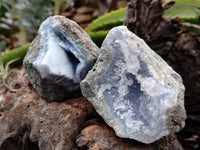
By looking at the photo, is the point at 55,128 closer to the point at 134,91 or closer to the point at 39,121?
the point at 39,121

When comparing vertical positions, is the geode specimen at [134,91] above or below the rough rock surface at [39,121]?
above

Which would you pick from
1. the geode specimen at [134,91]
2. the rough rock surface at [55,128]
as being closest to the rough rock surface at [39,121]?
the rough rock surface at [55,128]

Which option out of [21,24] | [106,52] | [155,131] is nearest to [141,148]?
[155,131]

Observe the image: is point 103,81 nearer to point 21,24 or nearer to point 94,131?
point 94,131

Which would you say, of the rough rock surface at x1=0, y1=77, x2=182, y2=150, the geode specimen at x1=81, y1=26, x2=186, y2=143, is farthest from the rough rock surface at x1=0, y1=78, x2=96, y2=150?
the geode specimen at x1=81, y1=26, x2=186, y2=143

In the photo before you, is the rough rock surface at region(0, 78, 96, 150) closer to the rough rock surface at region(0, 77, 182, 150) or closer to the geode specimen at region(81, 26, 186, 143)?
the rough rock surface at region(0, 77, 182, 150)

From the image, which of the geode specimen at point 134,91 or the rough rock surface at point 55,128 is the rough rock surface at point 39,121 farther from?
the geode specimen at point 134,91

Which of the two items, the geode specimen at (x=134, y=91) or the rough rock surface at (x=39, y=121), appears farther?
the rough rock surface at (x=39, y=121)
